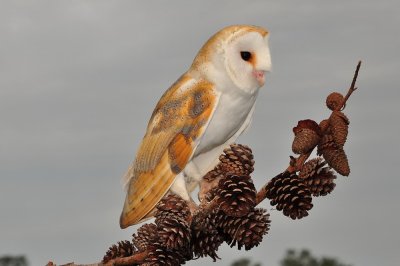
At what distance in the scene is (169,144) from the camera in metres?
5.09

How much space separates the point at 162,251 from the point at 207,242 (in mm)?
242

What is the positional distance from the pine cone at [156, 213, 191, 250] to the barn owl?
0.47 meters

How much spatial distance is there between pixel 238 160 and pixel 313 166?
0.42 metres

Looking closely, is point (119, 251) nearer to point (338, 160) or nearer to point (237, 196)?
point (237, 196)

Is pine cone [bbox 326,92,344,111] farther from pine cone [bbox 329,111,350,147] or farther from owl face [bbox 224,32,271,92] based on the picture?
owl face [bbox 224,32,271,92]

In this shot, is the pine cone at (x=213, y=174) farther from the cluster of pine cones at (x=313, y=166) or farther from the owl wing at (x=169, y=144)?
the cluster of pine cones at (x=313, y=166)

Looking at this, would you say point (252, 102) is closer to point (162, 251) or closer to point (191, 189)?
point (191, 189)

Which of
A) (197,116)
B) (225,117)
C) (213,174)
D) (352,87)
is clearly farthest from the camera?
(225,117)

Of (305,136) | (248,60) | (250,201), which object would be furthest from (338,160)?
(248,60)

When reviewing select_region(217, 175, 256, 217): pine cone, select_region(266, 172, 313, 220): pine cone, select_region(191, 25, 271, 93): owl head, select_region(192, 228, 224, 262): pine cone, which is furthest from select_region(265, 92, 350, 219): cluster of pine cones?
select_region(191, 25, 271, 93): owl head

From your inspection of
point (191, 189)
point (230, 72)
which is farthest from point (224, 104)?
point (191, 189)

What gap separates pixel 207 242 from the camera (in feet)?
14.8

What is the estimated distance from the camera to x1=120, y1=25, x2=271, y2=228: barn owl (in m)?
5.03

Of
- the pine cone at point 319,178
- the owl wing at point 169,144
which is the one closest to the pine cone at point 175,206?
the owl wing at point 169,144
